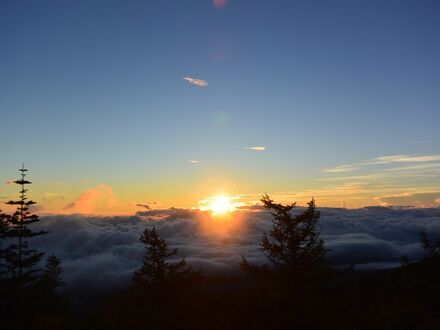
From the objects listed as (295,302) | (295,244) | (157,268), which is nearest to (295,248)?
(295,244)

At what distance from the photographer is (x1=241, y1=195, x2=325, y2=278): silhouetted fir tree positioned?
82.3ft

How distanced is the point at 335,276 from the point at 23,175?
26537 millimetres

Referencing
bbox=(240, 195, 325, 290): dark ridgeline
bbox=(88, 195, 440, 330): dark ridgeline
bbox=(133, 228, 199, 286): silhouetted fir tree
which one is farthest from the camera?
bbox=(133, 228, 199, 286): silhouetted fir tree

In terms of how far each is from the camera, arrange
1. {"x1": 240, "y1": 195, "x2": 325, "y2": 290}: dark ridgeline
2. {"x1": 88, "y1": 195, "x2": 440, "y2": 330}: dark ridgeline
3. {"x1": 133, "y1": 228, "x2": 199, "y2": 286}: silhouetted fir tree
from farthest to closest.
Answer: {"x1": 133, "y1": 228, "x2": 199, "y2": 286}: silhouetted fir tree < {"x1": 240, "y1": 195, "x2": 325, "y2": 290}: dark ridgeline < {"x1": 88, "y1": 195, "x2": 440, "y2": 330}: dark ridgeline

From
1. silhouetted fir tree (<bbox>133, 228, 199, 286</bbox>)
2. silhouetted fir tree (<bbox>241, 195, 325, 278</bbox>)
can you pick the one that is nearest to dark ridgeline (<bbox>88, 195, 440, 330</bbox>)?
silhouetted fir tree (<bbox>241, 195, 325, 278</bbox>)

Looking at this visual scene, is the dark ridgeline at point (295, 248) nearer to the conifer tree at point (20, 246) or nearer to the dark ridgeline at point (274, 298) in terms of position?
the dark ridgeline at point (274, 298)

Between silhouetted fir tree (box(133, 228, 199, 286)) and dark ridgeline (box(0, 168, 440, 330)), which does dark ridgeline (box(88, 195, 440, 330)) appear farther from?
silhouetted fir tree (box(133, 228, 199, 286))

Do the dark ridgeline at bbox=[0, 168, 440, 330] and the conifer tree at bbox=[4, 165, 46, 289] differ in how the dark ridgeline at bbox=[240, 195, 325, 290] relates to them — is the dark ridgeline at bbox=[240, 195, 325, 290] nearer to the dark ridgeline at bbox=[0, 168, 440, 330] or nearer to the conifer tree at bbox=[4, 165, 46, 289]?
the dark ridgeline at bbox=[0, 168, 440, 330]

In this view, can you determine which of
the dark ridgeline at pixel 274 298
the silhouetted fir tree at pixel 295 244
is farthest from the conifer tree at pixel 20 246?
the silhouetted fir tree at pixel 295 244

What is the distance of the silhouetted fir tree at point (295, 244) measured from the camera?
2509cm

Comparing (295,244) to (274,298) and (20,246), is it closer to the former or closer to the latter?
(274,298)

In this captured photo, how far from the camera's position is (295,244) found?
82.9 feet

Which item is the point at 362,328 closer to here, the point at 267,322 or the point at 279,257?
the point at 267,322

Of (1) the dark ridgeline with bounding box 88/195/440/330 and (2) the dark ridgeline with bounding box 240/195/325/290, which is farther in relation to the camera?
(2) the dark ridgeline with bounding box 240/195/325/290
